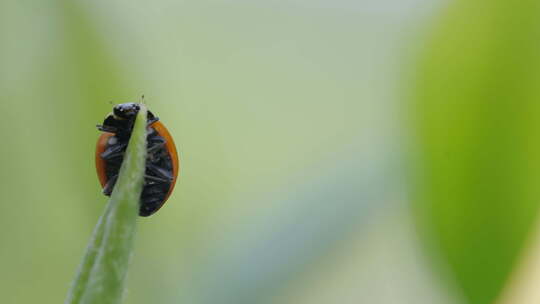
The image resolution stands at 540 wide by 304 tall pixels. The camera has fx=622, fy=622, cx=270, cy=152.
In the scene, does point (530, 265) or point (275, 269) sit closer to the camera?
point (530, 265)

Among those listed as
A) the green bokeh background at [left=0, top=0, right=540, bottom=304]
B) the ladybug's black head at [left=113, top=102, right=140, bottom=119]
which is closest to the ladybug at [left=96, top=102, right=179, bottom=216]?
the ladybug's black head at [left=113, top=102, right=140, bottom=119]

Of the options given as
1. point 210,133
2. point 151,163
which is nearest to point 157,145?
point 151,163

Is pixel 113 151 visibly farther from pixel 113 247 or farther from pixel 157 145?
pixel 113 247

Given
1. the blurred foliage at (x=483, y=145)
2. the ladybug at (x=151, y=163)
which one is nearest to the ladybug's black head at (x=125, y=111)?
the ladybug at (x=151, y=163)

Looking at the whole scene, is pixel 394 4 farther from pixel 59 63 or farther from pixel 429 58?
pixel 59 63

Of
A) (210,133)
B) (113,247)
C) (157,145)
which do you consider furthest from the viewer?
(210,133)

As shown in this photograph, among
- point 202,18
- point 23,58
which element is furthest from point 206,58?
point 23,58

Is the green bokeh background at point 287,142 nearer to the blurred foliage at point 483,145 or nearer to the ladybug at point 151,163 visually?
the blurred foliage at point 483,145
